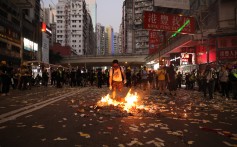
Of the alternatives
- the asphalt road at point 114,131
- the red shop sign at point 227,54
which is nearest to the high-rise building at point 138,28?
the red shop sign at point 227,54

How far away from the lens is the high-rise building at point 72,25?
147m

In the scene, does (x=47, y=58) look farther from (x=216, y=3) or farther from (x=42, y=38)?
(x=216, y=3)

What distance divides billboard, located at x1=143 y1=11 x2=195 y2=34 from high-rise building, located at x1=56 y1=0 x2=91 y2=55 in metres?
124

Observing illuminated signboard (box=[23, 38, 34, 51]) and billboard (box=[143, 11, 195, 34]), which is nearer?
billboard (box=[143, 11, 195, 34])

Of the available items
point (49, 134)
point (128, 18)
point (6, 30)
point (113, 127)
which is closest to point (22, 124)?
point (49, 134)

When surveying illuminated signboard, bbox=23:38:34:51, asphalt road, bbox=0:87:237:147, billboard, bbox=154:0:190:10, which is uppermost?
illuminated signboard, bbox=23:38:34:51

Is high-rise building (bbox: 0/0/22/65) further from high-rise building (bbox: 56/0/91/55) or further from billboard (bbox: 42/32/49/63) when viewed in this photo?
high-rise building (bbox: 56/0/91/55)

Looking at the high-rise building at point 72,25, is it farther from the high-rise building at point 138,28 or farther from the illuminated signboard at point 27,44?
the illuminated signboard at point 27,44

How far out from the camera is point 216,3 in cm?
2966

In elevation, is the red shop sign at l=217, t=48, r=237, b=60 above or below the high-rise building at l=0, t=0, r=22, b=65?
below

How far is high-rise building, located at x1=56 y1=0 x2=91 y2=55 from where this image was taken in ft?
481

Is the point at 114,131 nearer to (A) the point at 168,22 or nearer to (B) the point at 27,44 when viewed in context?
(A) the point at 168,22

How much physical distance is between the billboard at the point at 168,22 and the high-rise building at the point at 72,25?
124391 millimetres

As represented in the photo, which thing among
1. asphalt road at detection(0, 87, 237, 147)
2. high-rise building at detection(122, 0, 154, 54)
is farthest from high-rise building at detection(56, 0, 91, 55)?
asphalt road at detection(0, 87, 237, 147)
